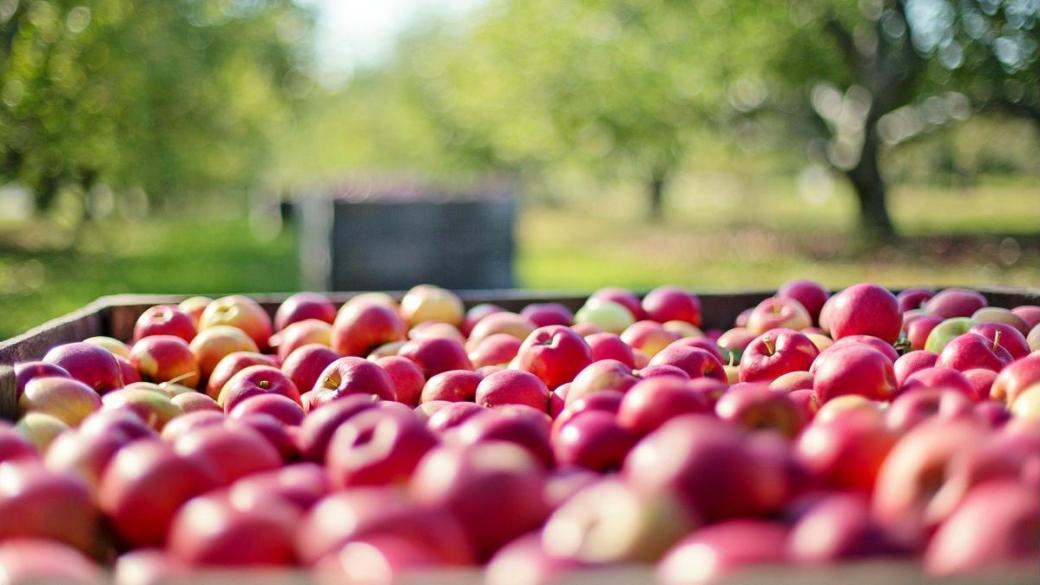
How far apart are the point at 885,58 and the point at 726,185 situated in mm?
39756

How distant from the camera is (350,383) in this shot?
2674 mm

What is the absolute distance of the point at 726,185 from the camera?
56.0 metres

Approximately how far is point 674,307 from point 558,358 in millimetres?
1241

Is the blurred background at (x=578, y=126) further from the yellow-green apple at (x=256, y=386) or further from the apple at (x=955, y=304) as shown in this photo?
the yellow-green apple at (x=256, y=386)

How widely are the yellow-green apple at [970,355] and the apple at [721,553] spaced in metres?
1.58

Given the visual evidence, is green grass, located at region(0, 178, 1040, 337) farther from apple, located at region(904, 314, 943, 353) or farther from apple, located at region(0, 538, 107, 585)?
apple, located at region(0, 538, 107, 585)

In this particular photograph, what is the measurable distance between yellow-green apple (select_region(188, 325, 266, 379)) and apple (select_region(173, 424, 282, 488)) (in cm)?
160

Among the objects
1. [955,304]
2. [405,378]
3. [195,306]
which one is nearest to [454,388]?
[405,378]

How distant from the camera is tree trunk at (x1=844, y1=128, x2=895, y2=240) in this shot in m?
17.7

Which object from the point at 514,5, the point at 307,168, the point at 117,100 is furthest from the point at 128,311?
the point at 307,168

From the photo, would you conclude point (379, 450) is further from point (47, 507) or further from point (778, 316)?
point (778, 316)

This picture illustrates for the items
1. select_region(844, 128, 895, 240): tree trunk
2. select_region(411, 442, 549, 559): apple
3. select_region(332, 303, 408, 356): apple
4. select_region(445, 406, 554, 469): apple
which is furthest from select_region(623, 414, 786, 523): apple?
select_region(844, 128, 895, 240): tree trunk

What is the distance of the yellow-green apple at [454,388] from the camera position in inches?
109

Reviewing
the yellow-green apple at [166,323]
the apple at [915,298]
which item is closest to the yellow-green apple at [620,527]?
the yellow-green apple at [166,323]
